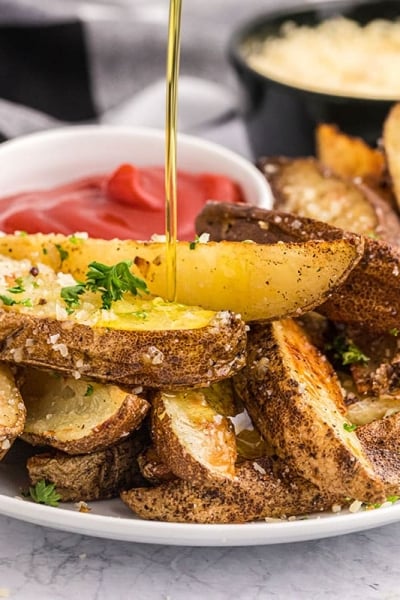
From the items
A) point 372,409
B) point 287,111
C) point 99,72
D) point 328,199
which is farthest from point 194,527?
point 99,72

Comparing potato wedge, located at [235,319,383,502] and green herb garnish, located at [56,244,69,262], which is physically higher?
green herb garnish, located at [56,244,69,262]

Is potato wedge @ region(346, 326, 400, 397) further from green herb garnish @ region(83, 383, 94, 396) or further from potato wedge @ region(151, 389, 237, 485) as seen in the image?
green herb garnish @ region(83, 383, 94, 396)

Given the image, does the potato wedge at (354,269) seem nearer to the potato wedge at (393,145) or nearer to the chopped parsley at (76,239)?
the chopped parsley at (76,239)

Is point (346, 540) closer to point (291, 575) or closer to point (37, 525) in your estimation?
point (291, 575)

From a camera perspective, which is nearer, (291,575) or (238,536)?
(238,536)

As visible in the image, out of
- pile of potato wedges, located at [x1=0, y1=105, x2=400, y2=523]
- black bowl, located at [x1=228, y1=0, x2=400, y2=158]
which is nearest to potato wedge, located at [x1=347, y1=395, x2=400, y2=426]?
pile of potato wedges, located at [x1=0, y1=105, x2=400, y2=523]

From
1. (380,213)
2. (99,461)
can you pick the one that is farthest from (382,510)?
(380,213)
